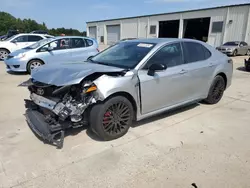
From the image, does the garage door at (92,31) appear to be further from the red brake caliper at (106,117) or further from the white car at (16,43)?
the red brake caliper at (106,117)

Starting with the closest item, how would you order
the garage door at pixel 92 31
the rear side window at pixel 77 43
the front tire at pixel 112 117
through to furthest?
the front tire at pixel 112 117, the rear side window at pixel 77 43, the garage door at pixel 92 31

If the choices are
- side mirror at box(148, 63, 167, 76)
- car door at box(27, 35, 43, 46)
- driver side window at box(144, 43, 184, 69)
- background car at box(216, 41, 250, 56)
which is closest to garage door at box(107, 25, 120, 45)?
background car at box(216, 41, 250, 56)

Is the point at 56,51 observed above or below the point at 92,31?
below

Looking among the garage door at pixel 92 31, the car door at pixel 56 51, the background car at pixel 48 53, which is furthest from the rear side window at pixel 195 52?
the garage door at pixel 92 31

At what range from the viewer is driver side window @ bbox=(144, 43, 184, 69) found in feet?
12.1

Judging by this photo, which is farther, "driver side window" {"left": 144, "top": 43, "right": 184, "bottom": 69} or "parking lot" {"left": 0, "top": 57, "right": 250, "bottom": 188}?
"driver side window" {"left": 144, "top": 43, "right": 184, "bottom": 69}

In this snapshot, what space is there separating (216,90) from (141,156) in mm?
2913

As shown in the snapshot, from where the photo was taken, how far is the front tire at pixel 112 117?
3090 millimetres

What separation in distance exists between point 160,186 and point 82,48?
773 centimetres

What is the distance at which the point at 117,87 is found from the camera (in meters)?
3.13

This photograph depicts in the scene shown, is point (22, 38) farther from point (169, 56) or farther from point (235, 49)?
point (235, 49)

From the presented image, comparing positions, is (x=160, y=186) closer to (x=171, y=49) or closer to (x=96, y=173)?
(x=96, y=173)

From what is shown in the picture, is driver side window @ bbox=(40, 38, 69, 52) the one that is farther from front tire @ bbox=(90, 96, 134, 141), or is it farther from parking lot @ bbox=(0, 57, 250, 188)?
front tire @ bbox=(90, 96, 134, 141)

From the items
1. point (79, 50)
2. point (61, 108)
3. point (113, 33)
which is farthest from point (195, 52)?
point (113, 33)
